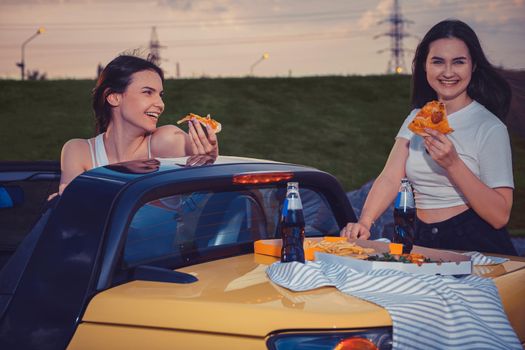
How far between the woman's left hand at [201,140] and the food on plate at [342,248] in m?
1.06

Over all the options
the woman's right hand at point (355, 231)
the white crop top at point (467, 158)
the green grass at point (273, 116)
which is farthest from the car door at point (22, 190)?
the green grass at point (273, 116)

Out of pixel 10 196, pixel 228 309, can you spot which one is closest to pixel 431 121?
pixel 228 309

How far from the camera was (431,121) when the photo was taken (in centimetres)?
435

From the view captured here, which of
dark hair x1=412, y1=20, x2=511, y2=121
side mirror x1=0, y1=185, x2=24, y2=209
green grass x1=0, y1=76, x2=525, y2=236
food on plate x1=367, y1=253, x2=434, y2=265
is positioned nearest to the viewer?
food on plate x1=367, y1=253, x2=434, y2=265

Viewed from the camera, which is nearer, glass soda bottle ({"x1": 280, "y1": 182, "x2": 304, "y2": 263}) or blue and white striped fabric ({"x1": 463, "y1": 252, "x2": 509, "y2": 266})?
glass soda bottle ({"x1": 280, "y1": 182, "x2": 304, "y2": 263})

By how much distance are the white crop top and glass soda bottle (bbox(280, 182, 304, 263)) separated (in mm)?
1206

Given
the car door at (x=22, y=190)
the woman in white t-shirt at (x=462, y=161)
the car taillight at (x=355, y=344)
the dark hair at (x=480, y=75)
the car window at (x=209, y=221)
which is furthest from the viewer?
the car door at (x=22, y=190)

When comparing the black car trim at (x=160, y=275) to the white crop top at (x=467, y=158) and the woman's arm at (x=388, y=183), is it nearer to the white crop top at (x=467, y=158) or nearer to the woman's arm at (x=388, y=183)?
the woman's arm at (x=388, y=183)

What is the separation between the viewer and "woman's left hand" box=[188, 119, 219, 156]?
4.87 m

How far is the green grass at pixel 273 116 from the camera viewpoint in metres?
32.7

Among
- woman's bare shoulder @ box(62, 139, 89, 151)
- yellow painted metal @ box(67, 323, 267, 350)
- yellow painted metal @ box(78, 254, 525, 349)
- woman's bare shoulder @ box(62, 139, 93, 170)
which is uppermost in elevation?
woman's bare shoulder @ box(62, 139, 89, 151)

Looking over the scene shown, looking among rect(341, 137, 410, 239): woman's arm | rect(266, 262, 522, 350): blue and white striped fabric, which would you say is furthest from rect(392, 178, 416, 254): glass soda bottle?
rect(266, 262, 522, 350): blue and white striped fabric

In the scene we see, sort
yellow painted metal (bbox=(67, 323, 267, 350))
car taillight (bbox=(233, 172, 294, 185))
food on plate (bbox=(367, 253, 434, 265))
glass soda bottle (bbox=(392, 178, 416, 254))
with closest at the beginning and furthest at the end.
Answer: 1. yellow painted metal (bbox=(67, 323, 267, 350))
2. food on plate (bbox=(367, 253, 434, 265))
3. car taillight (bbox=(233, 172, 294, 185))
4. glass soda bottle (bbox=(392, 178, 416, 254))

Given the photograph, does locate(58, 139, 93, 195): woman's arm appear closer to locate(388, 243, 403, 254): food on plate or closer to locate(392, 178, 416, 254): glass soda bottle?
locate(392, 178, 416, 254): glass soda bottle
